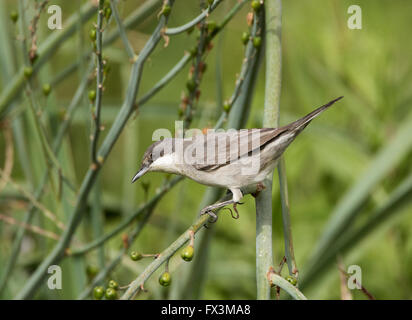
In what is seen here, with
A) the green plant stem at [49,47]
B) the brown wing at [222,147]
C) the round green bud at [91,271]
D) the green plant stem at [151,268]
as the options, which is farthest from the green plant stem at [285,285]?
the green plant stem at [49,47]

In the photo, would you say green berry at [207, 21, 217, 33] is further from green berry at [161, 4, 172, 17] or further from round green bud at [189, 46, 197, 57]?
green berry at [161, 4, 172, 17]

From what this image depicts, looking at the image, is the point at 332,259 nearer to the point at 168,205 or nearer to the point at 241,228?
the point at 241,228

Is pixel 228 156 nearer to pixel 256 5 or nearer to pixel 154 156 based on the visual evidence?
pixel 154 156

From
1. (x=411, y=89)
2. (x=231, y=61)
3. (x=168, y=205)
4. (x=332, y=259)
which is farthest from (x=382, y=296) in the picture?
(x=231, y=61)

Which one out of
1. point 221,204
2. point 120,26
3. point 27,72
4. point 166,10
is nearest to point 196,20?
point 166,10

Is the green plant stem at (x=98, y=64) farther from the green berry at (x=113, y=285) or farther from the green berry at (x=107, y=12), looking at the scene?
the green berry at (x=113, y=285)

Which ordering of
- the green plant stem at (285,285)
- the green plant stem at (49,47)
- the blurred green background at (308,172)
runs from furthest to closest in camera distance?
the blurred green background at (308,172) → the green plant stem at (49,47) → the green plant stem at (285,285)
